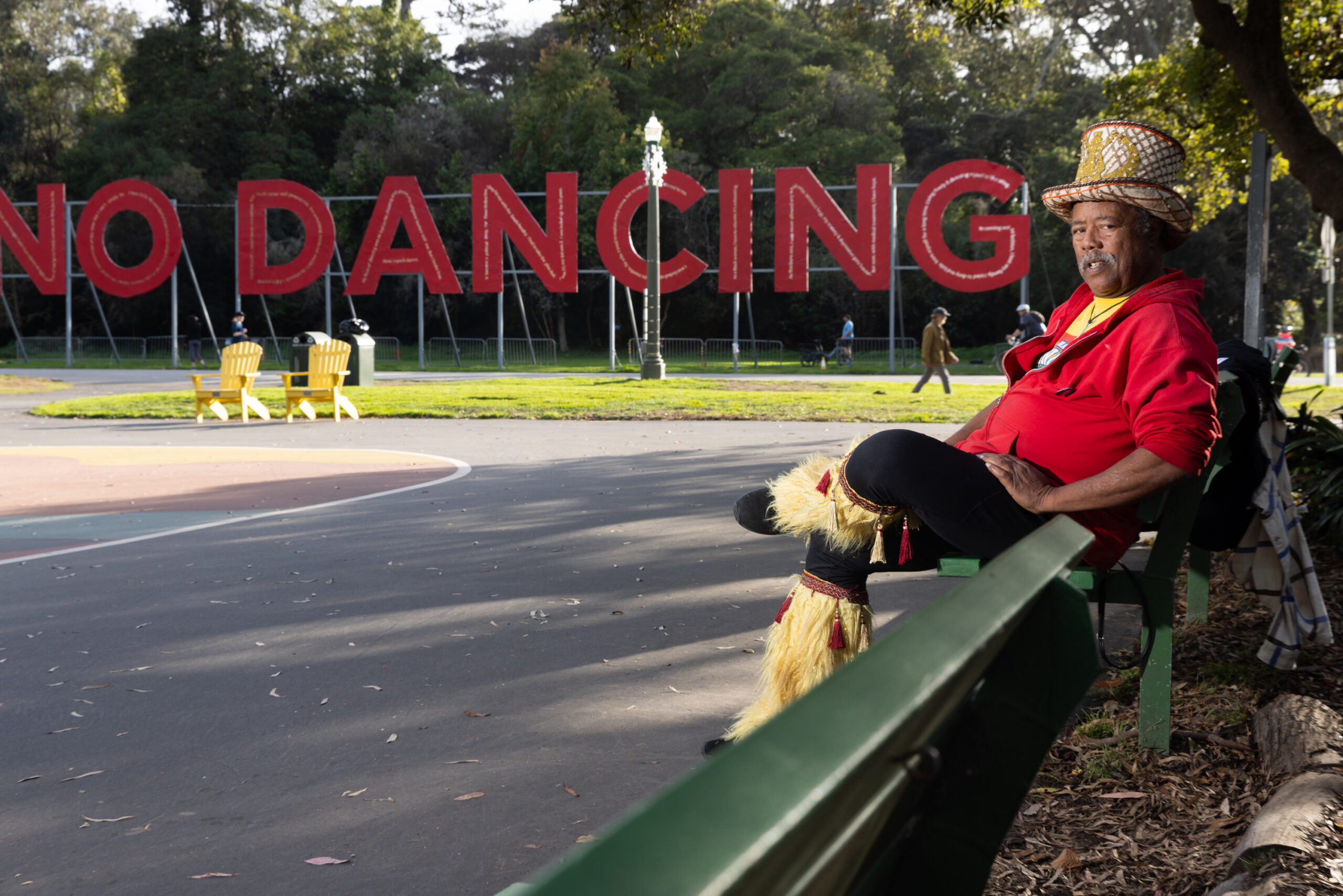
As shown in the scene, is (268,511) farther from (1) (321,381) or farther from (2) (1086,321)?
(1) (321,381)

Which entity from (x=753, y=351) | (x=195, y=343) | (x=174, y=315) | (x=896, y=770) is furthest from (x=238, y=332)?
(x=896, y=770)

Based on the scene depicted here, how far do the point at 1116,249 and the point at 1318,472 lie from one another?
4127 millimetres

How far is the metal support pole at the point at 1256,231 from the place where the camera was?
676 cm

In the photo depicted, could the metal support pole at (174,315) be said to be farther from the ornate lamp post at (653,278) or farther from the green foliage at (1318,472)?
the green foliage at (1318,472)

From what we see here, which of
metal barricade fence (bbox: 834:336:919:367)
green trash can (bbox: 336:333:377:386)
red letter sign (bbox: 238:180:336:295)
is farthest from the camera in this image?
metal barricade fence (bbox: 834:336:919:367)

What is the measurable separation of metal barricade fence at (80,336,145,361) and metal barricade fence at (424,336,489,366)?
9586 mm

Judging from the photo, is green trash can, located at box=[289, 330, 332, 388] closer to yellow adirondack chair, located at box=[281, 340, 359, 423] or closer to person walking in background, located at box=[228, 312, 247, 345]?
yellow adirondack chair, located at box=[281, 340, 359, 423]

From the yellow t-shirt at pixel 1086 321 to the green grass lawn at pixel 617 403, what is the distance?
11.4 metres

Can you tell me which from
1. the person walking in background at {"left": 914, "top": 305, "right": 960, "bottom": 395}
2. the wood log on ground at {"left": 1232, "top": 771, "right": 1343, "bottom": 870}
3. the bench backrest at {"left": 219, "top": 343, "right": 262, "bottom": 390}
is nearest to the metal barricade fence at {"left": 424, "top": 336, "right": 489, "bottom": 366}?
the person walking in background at {"left": 914, "top": 305, "right": 960, "bottom": 395}

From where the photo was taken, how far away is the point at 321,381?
15.3m

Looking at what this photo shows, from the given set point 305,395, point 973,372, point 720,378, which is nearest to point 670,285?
point 720,378

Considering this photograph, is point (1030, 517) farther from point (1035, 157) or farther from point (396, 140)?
point (396, 140)

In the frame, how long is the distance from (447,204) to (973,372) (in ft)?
75.7

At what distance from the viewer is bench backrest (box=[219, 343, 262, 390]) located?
14.8 metres
